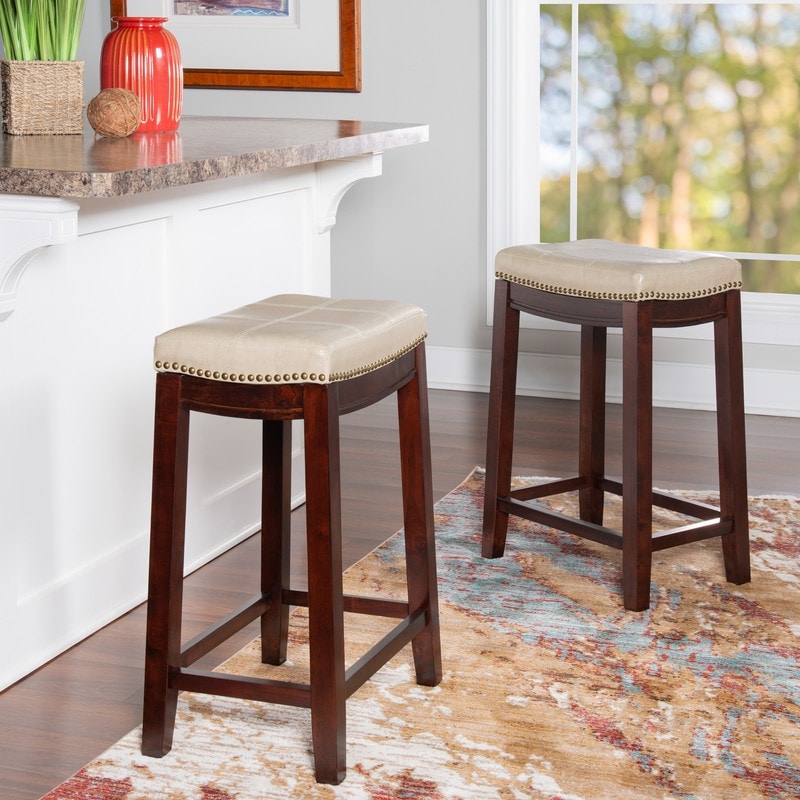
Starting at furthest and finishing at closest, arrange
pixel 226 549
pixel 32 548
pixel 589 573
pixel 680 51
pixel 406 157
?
1. pixel 406 157
2. pixel 680 51
3. pixel 226 549
4. pixel 589 573
5. pixel 32 548

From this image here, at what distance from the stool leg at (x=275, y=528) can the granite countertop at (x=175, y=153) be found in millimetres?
493

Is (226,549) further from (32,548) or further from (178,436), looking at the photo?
(178,436)

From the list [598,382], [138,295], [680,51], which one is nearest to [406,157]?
[680,51]

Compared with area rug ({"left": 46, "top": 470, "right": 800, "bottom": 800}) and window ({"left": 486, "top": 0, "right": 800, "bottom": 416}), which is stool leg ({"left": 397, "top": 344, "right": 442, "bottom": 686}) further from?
window ({"left": 486, "top": 0, "right": 800, "bottom": 416})

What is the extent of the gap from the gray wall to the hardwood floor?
427 millimetres

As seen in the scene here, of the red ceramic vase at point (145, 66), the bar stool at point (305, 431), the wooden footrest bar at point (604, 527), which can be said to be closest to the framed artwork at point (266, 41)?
the red ceramic vase at point (145, 66)

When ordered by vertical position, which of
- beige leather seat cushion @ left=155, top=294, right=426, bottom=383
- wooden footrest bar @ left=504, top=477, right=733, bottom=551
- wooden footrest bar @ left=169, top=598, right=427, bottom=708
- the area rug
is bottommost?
the area rug

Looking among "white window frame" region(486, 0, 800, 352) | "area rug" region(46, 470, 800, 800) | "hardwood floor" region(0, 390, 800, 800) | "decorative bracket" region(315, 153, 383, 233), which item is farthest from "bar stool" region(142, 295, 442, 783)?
"white window frame" region(486, 0, 800, 352)

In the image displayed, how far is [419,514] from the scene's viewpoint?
2191 mm

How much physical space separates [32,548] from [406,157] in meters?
2.64

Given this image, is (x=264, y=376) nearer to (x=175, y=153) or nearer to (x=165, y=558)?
(x=165, y=558)

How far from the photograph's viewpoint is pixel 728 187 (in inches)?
173

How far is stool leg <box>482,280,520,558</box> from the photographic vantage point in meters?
2.82

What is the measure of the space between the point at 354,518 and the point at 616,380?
1594 millimetres
